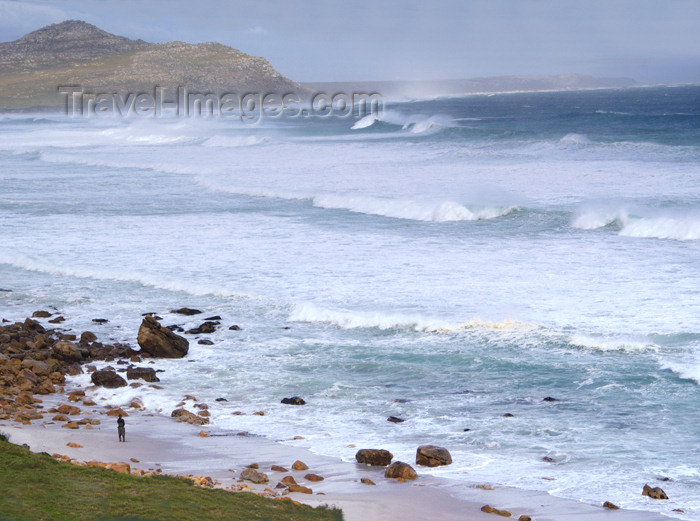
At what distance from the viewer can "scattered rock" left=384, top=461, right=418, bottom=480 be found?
11.9 meters

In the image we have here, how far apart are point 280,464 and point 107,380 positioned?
5.14m

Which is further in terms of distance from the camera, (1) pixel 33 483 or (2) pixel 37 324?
(2) pixel 37 324

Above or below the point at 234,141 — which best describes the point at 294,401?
below

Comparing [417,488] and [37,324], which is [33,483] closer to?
[417,488]

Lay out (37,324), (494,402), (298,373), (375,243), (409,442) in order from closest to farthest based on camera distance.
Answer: (409,442), (494,402), (298,373), (37,324), (375,243)

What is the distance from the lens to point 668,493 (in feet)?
37.3

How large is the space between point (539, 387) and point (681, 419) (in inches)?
99.2

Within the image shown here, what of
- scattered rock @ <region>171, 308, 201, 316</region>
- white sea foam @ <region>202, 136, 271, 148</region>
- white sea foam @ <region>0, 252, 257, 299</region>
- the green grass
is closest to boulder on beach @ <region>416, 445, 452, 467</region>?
the green grass

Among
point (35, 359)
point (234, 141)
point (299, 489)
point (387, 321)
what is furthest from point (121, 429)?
point (234, 141)

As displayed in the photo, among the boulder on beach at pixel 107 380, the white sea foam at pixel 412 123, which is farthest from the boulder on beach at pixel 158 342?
the white sea foam at pixel 412 123

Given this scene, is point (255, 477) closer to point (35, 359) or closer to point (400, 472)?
point (400, 472)

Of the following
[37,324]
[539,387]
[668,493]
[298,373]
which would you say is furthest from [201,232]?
[668,493]

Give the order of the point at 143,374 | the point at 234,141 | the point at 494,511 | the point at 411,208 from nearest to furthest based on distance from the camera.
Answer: the point at 494,511 < the point at 143,374 < the point at 411,208 < the point at 234,141

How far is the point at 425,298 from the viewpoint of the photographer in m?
21.7
